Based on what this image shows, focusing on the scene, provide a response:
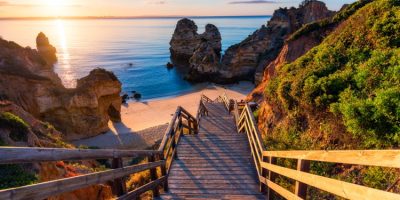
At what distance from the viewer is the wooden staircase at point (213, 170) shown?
20.4 feet

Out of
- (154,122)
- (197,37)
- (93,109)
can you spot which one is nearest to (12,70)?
(93,109)

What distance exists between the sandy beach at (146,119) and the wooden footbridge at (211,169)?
1135 cm

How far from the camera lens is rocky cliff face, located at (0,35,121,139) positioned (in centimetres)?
2164

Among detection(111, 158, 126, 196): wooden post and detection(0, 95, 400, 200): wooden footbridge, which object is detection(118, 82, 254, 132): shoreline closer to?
detection(0, 95, 400, 200): wooden footbridge

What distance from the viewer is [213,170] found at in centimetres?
735

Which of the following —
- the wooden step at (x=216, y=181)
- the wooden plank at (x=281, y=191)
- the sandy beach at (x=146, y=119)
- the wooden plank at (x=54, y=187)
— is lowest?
the sandy beach at (x=146, y=119)

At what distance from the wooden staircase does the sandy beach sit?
501 inches

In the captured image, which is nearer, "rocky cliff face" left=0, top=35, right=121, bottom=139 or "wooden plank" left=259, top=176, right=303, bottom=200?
"wooden plank" left=259, top=176, right=303, bottom=200

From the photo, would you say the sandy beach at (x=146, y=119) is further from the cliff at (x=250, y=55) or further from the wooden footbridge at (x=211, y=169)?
the wooden footbridge at (x=211, y=169)

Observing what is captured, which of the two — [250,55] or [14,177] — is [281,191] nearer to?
[14,177]

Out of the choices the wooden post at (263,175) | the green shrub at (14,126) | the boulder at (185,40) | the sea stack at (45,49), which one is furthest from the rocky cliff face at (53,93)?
the sea stack at (45,49)

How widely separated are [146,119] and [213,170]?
930 inches

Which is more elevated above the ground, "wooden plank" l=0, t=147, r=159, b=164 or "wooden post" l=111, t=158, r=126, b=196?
"wooden plank" l=0, t=147, r=159, b=164

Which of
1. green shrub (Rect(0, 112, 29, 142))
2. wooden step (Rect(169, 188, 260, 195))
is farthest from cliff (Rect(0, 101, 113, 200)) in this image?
wooden step (Rect(169, 188, 260, 195))
